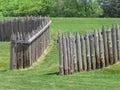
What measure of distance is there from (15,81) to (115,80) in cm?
263

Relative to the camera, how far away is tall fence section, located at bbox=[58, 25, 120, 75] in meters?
12.7

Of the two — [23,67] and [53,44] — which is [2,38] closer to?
[53,44]

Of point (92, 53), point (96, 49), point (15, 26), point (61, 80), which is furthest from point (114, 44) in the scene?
point (15, 26)

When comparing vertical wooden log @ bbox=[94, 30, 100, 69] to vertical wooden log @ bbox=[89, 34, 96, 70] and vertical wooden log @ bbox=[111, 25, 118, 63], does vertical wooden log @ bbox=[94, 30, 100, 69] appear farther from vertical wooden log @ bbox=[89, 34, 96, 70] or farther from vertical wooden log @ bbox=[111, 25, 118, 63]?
vertical wooden log @ bbox=[111, 25, 118, 63]

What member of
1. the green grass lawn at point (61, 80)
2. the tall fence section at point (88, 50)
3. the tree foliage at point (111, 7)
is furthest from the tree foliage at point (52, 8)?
the green grass lawn at point (61, 80)

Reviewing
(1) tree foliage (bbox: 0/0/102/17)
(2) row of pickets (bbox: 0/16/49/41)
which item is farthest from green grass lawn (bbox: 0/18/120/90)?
(1) tree foliage (bbox: 0/0/102/17)

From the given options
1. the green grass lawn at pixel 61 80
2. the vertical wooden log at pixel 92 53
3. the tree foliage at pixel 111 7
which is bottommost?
the tree foliage at pixel 111 7

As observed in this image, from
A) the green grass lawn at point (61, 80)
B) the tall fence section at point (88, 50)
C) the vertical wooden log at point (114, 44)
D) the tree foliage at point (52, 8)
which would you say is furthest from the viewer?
the tree foliage at point (52, 8)

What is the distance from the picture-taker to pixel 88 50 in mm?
12938

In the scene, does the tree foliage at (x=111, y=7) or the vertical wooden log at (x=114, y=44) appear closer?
the vertical wooden log at (x=114, y=44)

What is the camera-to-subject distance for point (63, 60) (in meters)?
12.7

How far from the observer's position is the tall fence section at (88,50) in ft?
41.7

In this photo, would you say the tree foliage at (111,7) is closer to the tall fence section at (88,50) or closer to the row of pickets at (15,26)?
the row of pickets at (15,26)

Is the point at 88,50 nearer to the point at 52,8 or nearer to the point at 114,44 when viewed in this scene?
the point at 114,44
